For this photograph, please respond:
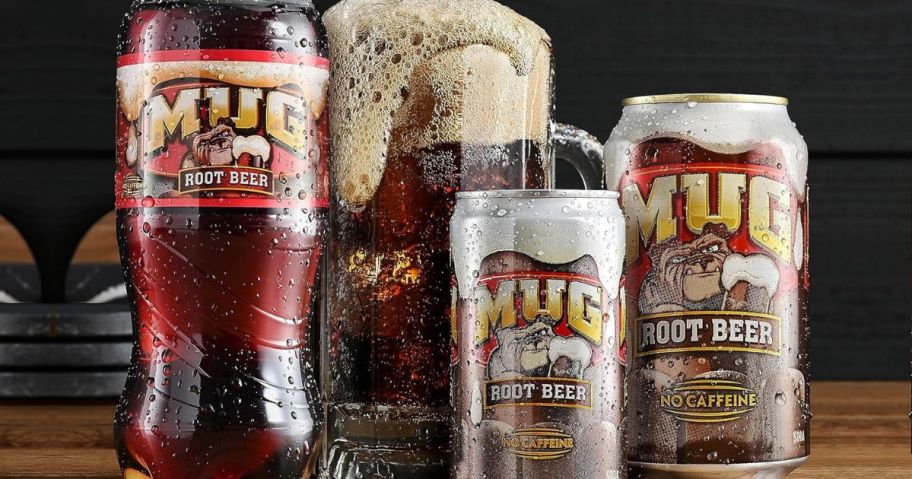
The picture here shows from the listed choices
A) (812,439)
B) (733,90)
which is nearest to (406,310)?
(812,439)

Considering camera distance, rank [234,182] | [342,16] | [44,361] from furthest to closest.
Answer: [44,361]
[342,16]
[234,182]

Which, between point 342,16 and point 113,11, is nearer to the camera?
point 342,16

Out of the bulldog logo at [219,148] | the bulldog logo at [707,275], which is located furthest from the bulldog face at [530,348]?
the bulldog logo at [219,148]

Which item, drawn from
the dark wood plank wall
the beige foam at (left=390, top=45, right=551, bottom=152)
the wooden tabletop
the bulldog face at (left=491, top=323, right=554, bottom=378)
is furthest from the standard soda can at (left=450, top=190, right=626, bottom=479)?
the dark wood plank wall

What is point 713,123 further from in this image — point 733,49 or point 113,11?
point 113,11

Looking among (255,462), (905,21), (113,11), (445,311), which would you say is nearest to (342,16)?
(445,311)

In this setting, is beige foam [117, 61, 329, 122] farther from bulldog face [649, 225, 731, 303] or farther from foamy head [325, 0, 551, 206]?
bulldog face [649, 225, 731, 303]

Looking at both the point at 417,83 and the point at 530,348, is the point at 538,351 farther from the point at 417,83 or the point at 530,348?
the point at 417,83
